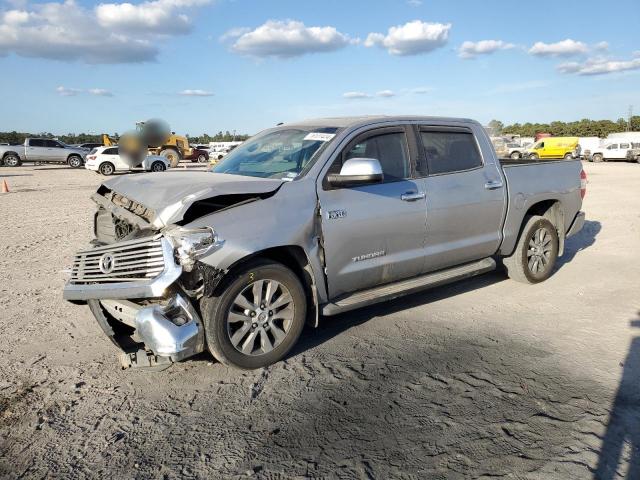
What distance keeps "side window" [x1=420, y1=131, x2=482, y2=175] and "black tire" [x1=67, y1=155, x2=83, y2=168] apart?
3424 cm

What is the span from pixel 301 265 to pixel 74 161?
114ft

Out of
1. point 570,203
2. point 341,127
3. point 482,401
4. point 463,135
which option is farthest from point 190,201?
point 570,203

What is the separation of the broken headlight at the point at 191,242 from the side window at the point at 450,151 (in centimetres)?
242

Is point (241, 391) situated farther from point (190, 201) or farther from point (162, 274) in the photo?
point (190, 201)

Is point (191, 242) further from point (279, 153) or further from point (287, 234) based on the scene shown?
point (279, 153)

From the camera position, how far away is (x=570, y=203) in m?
6.53

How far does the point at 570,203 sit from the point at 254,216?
4.56m

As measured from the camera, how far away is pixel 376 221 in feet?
14.6

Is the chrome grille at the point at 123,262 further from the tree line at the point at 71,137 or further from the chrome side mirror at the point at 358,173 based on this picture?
the tree line at the point at 71,137

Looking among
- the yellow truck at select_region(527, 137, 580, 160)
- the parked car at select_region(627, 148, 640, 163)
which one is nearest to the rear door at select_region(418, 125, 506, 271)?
the yellow truck at select_region(527, 137, 580, 160)

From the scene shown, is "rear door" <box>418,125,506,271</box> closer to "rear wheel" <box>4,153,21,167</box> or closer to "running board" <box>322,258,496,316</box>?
"running board" <box>322,258,496,316</box>

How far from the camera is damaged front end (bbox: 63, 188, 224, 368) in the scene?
→ 3.47 meters

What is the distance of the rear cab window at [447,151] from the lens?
16.6 feet

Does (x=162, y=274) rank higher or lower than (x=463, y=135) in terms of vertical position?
lower
